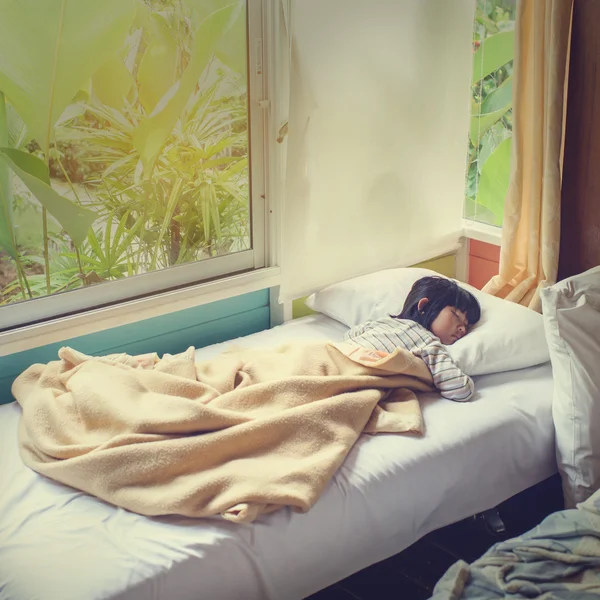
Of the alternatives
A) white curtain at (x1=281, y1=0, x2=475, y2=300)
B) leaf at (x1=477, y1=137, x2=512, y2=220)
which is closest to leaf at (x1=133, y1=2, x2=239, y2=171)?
white curtain at (x1=281, y1=0, x2=475, y2=300)

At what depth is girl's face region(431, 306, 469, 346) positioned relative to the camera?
89.1 inches

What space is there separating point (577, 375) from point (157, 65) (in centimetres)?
145

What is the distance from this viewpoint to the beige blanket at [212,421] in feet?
5.24

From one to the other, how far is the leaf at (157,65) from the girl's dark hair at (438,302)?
978mm

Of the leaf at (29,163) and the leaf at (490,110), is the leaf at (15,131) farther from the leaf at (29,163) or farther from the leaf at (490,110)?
the leaf at (490,110)

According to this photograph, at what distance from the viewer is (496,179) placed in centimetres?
292

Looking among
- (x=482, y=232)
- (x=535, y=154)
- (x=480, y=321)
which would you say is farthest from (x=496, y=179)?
(x=480, y=321)

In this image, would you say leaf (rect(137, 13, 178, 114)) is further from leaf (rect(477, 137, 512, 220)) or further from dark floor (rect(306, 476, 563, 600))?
dark floor (rect(306, 476, 563, 600))

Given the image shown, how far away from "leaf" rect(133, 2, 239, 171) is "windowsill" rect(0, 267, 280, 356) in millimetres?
404

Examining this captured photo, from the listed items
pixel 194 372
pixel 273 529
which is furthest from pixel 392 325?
pixel 273 529

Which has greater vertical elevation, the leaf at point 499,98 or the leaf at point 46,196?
the leaf at point 499,98

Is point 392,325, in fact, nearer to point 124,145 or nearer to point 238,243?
point 238,243

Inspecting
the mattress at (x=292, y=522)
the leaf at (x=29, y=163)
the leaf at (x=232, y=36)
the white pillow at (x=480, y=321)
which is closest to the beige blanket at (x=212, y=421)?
the mattress at (x=292, y=522)

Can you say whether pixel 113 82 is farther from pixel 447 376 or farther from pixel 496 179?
pixel 496 179
